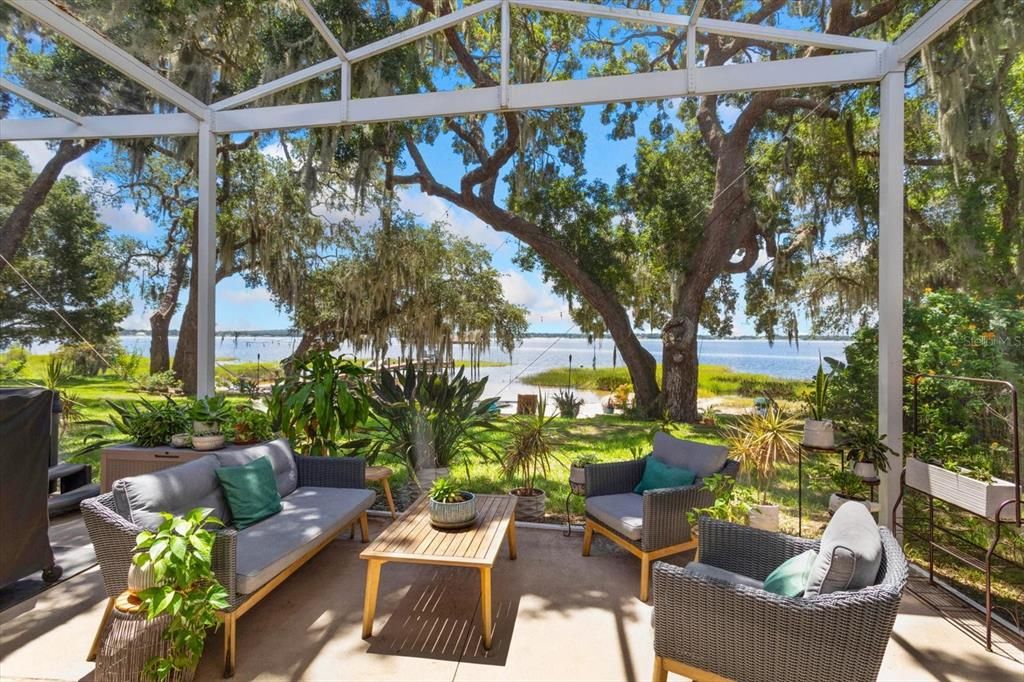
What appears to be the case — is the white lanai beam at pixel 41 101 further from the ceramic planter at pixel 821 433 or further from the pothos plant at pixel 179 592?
the ceramic planter at pixel 821 433

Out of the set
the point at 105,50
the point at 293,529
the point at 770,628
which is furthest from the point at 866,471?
the point at 105,50

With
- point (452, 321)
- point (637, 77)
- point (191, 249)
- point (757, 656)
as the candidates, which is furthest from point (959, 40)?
point (191, 249)

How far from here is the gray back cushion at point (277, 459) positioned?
2.90 m

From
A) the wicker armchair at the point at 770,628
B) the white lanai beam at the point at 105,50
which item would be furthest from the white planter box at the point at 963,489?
the white lanai beam at the point at 105,50

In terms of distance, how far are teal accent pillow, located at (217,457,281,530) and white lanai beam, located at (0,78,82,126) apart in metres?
3.34

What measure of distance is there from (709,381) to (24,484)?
193 inches

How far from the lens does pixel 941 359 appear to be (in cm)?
313

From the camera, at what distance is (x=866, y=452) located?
3.08 metres

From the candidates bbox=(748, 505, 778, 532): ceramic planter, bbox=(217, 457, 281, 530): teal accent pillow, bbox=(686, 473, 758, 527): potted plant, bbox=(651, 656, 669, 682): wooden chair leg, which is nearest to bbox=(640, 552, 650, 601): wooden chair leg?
bbox=(686, 473, 758, 527): potted plant

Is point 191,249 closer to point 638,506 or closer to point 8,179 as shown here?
point 8,179

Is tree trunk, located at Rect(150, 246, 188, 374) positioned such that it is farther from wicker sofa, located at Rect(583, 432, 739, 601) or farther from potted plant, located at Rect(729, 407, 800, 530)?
potted plant, located at Rect(729, 407, 800, 530)

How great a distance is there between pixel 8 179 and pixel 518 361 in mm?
5672

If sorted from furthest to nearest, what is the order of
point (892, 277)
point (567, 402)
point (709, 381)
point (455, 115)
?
point (567, 402) < point (709, 381) < point (455, 115) < point (892, 277)

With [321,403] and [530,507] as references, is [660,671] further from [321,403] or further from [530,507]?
[321,403]
